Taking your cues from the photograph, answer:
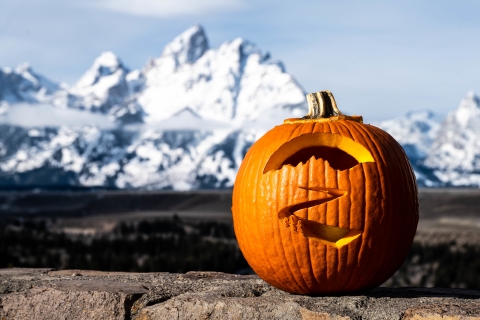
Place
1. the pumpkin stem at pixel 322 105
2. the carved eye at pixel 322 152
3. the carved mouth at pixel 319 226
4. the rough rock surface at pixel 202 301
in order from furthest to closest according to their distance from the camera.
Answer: the pumpkin stem at pixel 322 105 → the carved eye at pixel 322 152 → the carved mouth at pixel 319 226 → the rough rock surface at pixel 202 301

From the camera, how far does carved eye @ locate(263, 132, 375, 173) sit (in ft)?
15.2

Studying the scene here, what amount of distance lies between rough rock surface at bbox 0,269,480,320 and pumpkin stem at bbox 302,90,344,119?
1.23m

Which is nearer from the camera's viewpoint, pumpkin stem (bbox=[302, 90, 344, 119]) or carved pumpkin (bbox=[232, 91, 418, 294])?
carved pumpkin (bbox=[232, 91, 418, 294])

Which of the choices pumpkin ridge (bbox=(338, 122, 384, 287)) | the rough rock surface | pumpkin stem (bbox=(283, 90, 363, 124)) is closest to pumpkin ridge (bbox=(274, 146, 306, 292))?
the rough rock surface

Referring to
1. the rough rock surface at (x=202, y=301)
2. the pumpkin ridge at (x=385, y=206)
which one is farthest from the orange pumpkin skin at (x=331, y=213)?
the rough rock surface at (x=202, y=301)

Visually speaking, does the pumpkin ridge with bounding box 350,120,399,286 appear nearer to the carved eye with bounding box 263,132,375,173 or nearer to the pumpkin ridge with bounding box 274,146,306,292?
the carved eye with bounding box 263,132,375,173

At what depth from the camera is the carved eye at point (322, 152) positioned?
4.63 metres

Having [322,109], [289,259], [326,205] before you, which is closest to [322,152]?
[322,109]

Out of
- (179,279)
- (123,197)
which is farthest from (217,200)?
(179,279)

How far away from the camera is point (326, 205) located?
448 centimetres

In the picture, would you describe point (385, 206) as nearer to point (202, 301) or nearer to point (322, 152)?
point (322, 152)

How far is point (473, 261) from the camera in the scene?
19578 millimetres

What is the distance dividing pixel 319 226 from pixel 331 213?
0.13 meters

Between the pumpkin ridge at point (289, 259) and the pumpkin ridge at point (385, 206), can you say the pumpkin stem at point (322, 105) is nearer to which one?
the pumpkin ridge at point (385, 206)
